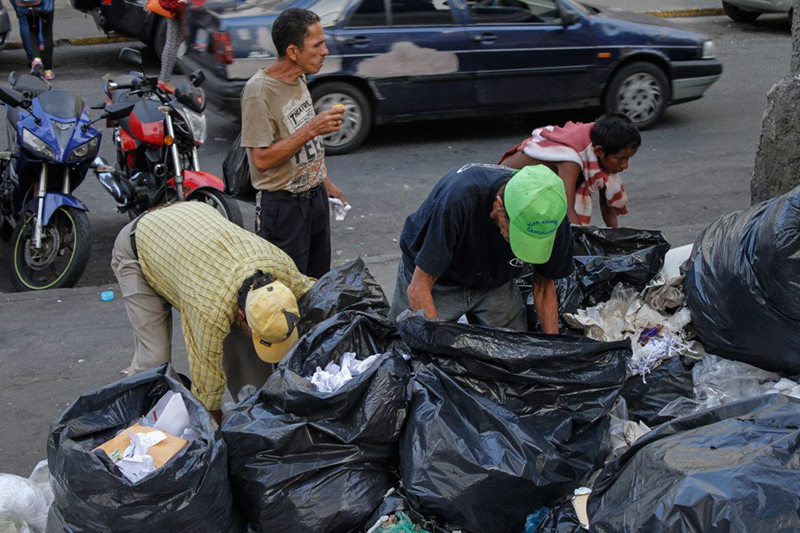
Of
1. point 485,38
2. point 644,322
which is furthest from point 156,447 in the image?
point 485,38

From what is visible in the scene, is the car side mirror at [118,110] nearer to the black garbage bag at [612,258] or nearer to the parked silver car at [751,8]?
the black garbage bag at [612,258]

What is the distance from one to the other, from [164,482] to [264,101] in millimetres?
1953

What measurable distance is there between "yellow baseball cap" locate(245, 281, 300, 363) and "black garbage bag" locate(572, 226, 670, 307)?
1487 mm

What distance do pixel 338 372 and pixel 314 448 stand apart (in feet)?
1.13

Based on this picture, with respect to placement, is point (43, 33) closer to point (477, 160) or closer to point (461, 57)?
point (461, 57)

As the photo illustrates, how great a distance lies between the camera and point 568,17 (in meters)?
7.91

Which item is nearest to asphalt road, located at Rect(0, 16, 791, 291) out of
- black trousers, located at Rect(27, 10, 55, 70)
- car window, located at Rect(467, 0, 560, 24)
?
black trousers, located at Rect(27, 10, 55, 70)

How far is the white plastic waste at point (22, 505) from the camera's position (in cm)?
319

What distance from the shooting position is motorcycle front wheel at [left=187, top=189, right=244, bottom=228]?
17.9ft

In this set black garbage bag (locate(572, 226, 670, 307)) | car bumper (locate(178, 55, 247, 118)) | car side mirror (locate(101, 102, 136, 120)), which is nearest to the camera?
black garbage bag (locate(572, 226, 670, 307))

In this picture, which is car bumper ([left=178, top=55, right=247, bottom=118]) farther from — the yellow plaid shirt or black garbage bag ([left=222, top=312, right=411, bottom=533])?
black garbage bag ([left=222, top=312, right=411, bottom=533])

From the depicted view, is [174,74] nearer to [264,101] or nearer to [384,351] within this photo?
[264,101]

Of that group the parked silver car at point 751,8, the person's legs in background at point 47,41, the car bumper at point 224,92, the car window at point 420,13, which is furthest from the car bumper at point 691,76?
the person's legs in background at point 47,41

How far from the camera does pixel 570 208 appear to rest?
4445 mm
